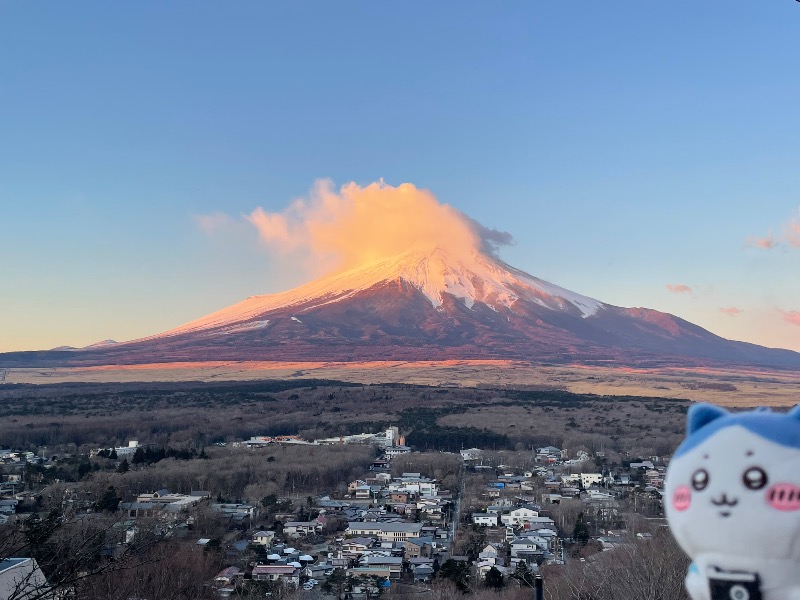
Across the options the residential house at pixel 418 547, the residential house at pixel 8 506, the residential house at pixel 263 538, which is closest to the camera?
the residential house at pixel 418 547

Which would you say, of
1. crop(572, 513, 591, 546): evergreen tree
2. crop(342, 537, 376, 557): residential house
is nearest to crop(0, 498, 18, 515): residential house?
crop(342, 537, 376, 557): residential house

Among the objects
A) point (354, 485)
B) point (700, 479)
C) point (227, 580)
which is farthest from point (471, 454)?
point (700, 479)

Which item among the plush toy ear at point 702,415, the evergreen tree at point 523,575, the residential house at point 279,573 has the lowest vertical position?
the residential house at point 279,573

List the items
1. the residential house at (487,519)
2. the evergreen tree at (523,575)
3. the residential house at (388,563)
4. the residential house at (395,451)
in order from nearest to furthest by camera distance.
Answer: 1. the evergreen tree at (523,575)
2. the residential house at (388,563)
3. the residential house at (487,519)
4. the residential house at (395,451)

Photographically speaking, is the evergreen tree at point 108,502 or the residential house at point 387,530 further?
the evergreen tree at point 108,502

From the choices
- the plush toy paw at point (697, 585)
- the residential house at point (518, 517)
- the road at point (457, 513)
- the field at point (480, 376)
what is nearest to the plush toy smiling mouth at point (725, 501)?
the plush toy paw at point (697, 585)

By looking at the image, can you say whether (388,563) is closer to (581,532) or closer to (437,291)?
(581,532)

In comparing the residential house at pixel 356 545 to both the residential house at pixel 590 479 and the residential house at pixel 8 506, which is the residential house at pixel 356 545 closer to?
the residential house at pixel 8 506

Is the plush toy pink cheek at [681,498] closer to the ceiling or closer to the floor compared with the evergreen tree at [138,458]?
closer to the ceiling

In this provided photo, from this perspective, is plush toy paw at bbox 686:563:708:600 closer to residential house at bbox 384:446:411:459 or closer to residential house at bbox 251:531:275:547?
residential house at bbox 251:531:275:547
